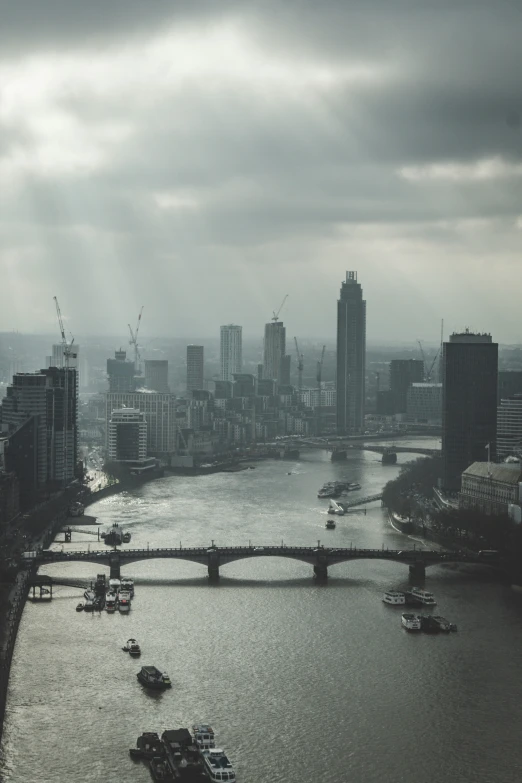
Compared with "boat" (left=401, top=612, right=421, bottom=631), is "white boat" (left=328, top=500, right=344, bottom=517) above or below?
above

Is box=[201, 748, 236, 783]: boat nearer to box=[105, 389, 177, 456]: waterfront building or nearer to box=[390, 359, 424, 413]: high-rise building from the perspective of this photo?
box=[105, 389, 177, 456]: waterfront building

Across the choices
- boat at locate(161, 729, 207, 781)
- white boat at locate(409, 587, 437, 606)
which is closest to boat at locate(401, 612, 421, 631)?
white boat at locate(409, 587, 437, 606)

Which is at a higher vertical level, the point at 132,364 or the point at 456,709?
the point at 132,364

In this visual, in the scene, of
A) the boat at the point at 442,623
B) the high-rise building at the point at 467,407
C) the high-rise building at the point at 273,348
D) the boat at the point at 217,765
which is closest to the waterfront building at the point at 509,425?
the high-rise building at the point at 467,407

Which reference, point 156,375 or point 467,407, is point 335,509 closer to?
point 467,407

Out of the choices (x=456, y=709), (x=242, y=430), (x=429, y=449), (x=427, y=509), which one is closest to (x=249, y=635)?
(x=456, y=709)

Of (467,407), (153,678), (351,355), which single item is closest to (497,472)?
(467,407)

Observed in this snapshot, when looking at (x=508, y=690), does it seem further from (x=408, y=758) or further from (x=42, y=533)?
(x=42, y=533)
